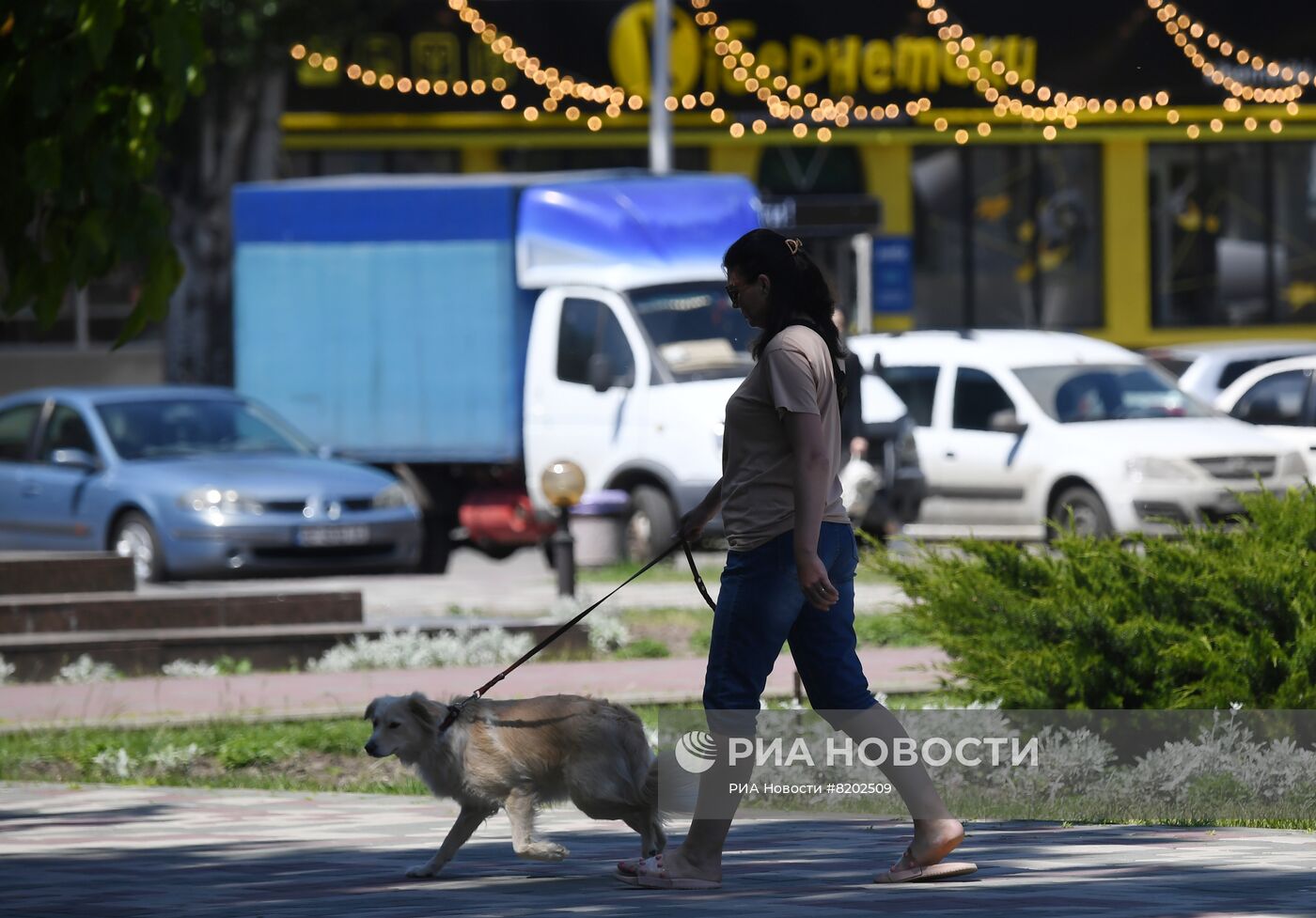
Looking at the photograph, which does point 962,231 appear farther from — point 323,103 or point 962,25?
point 323,103

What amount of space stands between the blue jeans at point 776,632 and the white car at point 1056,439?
38.0 ft

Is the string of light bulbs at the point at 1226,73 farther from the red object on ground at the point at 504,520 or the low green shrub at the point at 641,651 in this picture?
the low green shrub at the point at 641,651

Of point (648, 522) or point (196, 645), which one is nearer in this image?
point (196, 645)

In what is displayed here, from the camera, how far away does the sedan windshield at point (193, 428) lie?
701 inches

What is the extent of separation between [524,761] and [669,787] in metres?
0.42

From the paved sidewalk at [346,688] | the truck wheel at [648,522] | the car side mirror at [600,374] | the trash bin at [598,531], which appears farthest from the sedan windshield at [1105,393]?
the paved sidewalk at [346,688]

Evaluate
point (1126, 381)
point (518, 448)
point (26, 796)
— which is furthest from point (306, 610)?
point (1126, 381)

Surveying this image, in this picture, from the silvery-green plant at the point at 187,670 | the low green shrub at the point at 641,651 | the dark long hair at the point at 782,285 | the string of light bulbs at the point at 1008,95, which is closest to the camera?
the dark long hair at the point at 782,285

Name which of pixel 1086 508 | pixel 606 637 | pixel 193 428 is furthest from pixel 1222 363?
pixel 606 637

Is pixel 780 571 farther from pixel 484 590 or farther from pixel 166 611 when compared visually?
pixel 484 590

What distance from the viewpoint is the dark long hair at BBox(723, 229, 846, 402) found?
250 inches

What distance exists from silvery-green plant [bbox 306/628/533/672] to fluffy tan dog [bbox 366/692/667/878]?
5862mm

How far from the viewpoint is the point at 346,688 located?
11883mm

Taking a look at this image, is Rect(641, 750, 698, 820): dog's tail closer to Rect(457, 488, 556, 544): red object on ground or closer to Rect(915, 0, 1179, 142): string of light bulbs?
Rect(457, 488, 556, 544): red object on ground
